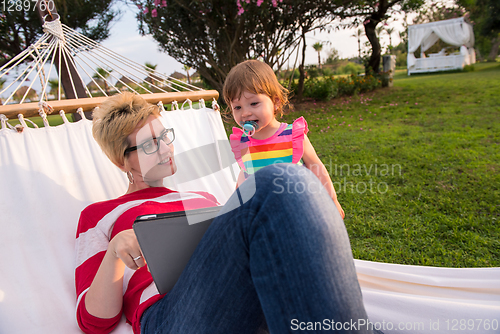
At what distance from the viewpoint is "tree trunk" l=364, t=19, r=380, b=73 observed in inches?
330

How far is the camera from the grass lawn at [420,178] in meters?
2.01

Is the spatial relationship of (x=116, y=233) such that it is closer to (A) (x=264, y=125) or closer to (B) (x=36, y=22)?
(A) (x=264, y=125)

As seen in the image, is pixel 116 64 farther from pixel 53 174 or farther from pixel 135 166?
pixel 135 166

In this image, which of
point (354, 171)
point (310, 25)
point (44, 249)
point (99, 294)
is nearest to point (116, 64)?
point (44, 249)

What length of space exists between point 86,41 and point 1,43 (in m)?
6.24

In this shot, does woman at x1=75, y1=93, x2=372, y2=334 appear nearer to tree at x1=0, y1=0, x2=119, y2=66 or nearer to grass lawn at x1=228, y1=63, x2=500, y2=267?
grass lawn at x1=228, y1=63, x2=500, y2=267

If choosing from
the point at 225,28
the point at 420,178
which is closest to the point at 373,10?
the point at 225,28

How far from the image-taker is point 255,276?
0.70 m

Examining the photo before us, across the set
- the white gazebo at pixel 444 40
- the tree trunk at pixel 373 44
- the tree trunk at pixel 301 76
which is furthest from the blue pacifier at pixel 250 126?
the white gazebo at pixel 444 40

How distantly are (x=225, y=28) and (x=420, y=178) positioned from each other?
4603 millimetres

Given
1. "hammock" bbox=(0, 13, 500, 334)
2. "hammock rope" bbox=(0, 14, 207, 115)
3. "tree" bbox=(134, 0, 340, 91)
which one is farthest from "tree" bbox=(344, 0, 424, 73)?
"hammock" bbox=(0, 13, 500, 334)

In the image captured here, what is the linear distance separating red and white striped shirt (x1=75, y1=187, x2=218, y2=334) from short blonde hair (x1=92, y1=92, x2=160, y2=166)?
21 centimetres

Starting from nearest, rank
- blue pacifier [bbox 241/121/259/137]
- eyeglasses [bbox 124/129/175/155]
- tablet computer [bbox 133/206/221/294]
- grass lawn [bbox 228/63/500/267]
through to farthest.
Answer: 1. tablet computer [bbox 133/206/221/294]
2. eyeglasses [bbox 124/129/175/155]
3. blue pacifier [bbox 241/121/259/137]
4. grass lawn [bbox 228/63/500/267]

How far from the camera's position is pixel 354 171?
133 inches
